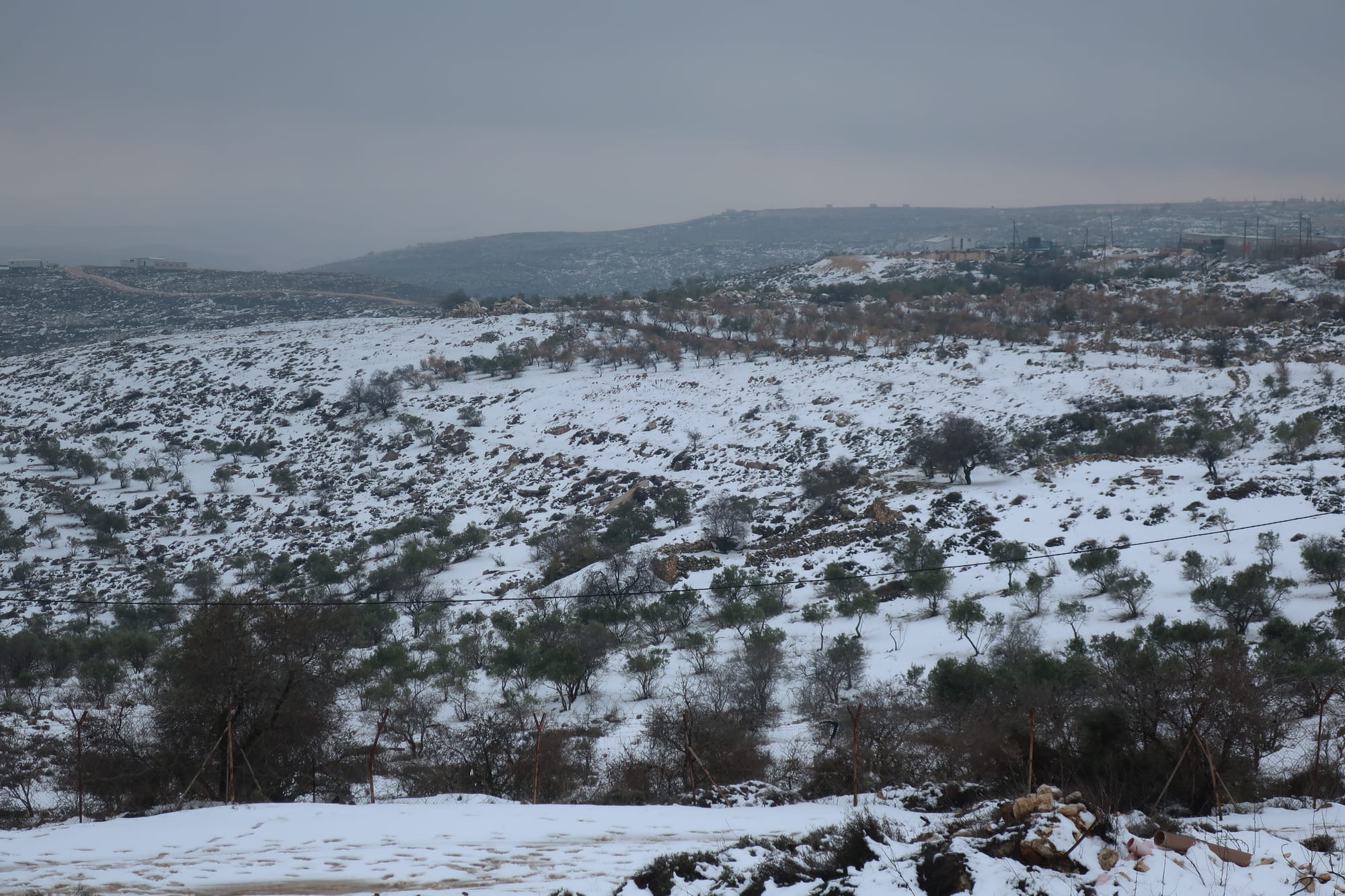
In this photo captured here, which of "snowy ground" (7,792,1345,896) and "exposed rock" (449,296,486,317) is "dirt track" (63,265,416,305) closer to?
"exposed rock" (449,296,486,317)

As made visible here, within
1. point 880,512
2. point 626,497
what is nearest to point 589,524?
point 626,497

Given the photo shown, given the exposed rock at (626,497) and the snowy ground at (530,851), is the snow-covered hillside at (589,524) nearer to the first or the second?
the snowy ground at (530,851)

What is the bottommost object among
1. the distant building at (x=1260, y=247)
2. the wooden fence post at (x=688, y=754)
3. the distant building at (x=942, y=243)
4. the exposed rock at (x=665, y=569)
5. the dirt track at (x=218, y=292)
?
the exposed rock at (x=665, y=569)

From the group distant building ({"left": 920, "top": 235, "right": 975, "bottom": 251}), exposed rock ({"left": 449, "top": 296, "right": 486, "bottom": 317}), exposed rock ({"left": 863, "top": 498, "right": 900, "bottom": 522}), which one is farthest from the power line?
distant building ({"left": 920, "top": 235, "right": 975, "bottom": 251})

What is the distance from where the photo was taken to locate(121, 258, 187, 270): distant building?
382 feet

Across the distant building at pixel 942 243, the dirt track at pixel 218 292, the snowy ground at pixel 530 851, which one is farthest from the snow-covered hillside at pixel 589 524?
the distant building at pixel 942 243

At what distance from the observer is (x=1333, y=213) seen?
15800 centimetres

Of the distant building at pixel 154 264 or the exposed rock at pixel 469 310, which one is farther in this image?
the distant building at pixel 154 264

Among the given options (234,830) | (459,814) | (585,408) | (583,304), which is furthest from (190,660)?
(583,304)

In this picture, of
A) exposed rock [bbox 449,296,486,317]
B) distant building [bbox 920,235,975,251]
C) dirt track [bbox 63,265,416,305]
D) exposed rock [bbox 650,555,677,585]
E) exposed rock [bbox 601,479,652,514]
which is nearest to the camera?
exposed rock [bbox 650,555,677,585]

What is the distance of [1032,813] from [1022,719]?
4434 mm

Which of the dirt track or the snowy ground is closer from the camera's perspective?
the snowy ground

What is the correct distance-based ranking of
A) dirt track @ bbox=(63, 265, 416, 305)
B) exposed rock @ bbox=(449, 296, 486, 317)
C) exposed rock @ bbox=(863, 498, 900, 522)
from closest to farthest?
1. exposed rock @ bbox=(863, 498, 900, 522)
2. exposed rock @ bbox=(449, 296, 486, 317)
3. dirt track @ bbox=(63, 265, 416, 305)

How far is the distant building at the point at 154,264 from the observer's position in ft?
382
